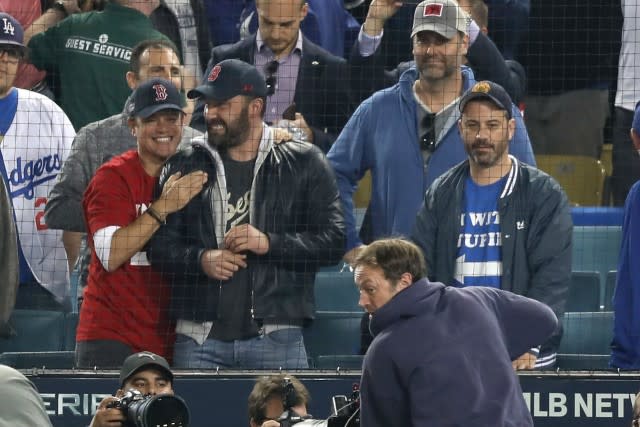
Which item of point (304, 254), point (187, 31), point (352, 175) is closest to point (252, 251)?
point (304, 254)

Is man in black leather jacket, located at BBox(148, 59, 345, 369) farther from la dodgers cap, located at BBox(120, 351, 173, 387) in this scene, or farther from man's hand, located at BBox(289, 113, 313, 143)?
la dodgers cap, located at BBox(120, 351, 173, 387)

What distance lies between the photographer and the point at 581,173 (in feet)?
32.7

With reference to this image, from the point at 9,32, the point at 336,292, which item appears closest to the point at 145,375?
the point at 336,292

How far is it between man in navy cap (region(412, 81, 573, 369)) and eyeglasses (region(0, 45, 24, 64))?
7.39 feet

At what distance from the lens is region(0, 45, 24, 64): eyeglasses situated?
8.77m

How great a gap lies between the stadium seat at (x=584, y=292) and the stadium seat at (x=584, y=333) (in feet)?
1.28

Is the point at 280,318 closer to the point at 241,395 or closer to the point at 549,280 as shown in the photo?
the point at 241,395

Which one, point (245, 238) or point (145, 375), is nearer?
point (145, 375)

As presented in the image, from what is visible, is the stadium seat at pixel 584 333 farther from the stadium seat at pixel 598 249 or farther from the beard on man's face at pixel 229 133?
the beard on man's face at pixel 229 133

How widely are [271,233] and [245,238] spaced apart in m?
0.15

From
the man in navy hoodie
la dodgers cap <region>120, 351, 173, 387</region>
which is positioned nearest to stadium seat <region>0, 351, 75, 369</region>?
la dodgers cap <region>120, 351, 173, 387</region>

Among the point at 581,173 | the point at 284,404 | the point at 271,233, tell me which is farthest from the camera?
the point at 581,173

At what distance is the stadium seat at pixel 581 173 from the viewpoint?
988 centimetres

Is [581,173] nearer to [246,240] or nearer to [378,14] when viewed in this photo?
[378,14]
